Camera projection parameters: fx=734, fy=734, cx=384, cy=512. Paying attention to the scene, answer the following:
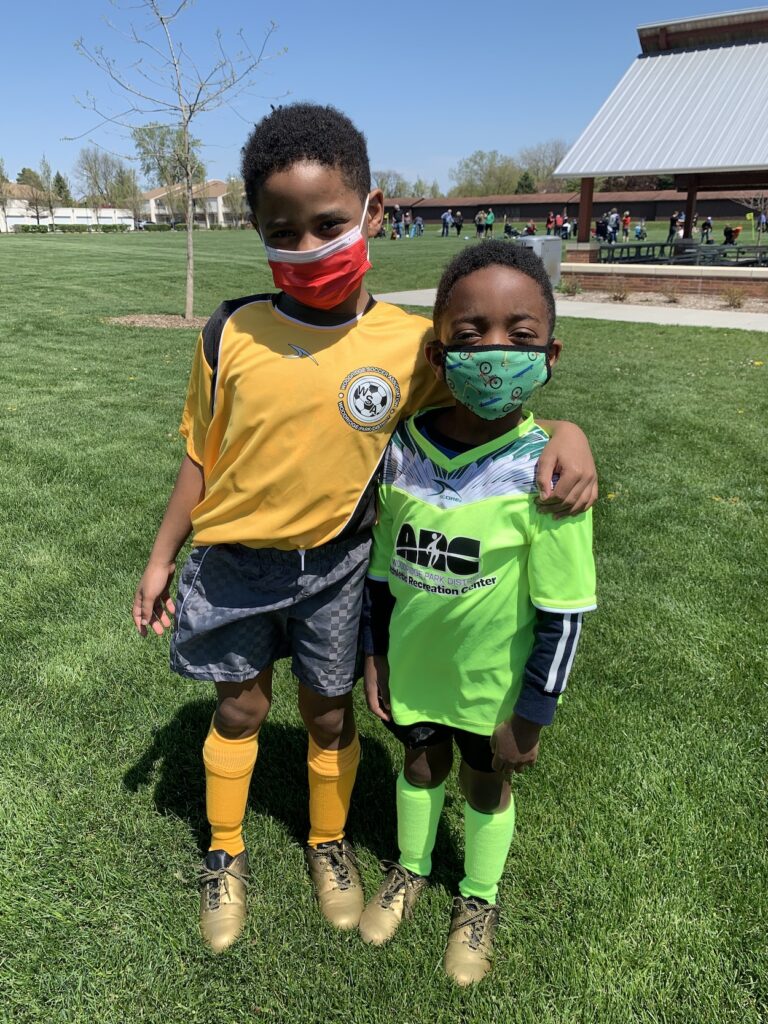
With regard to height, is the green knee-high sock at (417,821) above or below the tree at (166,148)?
below

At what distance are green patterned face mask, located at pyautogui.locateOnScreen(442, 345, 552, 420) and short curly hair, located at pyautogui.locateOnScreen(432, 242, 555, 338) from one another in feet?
0.35

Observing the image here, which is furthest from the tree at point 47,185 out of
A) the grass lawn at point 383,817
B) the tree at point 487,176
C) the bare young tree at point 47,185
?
the grass lawn at point 383,817

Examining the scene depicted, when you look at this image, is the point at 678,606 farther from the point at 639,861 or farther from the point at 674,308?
the point at 674,308

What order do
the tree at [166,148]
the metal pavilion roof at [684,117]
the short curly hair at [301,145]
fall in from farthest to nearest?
the metal pavilion roof at [684,117] → the tree at [166,148] → the short curly hair at [301,145]

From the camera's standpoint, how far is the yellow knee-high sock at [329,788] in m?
2.16

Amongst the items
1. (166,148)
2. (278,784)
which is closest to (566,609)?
(278,784)

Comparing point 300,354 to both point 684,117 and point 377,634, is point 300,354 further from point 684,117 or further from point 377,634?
point 684,117

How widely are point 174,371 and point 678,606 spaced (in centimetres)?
641

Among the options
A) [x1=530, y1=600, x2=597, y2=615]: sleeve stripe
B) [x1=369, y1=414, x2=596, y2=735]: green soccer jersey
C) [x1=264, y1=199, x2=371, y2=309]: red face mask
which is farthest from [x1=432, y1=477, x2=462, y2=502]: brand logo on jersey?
[x1=264, y1=199, x2=371, y2=309]: red face mask

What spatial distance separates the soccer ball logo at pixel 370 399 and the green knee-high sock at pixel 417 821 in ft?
3.34

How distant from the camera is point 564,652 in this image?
5.23ft

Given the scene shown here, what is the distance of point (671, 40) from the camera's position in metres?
21.5

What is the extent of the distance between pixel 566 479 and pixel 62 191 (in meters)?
112

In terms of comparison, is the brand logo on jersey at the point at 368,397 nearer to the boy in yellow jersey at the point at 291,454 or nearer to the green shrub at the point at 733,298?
the boy in yellow jersey at the point at 291,454
